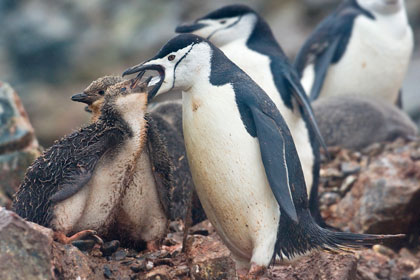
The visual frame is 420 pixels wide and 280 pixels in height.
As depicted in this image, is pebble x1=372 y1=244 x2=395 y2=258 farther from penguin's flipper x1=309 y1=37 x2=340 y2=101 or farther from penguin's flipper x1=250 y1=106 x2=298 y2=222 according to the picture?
penguin's flipper x1=309 y1=37 x2=340 y2=101

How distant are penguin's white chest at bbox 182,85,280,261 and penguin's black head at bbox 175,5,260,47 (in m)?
1.58

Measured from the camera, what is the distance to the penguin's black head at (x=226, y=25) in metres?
4.49

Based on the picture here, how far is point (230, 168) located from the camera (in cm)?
291

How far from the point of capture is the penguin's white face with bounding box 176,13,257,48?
4.49 m

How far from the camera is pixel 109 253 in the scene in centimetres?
297

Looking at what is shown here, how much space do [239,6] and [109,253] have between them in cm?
212

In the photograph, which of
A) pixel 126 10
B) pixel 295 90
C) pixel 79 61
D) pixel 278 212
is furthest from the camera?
pixel 126 10

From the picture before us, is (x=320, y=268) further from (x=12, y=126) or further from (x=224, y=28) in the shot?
(x=12, y=126)

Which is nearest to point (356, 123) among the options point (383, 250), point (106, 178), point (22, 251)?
point (383, 250)

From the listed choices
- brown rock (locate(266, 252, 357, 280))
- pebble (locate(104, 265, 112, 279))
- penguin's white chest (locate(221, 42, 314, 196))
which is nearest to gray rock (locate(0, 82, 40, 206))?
penguin's white chest (locate(221, 42, 314, 196))

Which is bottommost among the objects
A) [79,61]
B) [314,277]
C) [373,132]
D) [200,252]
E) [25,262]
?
[79,61]

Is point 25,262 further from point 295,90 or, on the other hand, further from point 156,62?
point 295,90

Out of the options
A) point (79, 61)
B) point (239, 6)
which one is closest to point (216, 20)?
point (239, 6)

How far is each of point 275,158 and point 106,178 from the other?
2.08 feet
